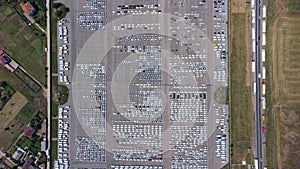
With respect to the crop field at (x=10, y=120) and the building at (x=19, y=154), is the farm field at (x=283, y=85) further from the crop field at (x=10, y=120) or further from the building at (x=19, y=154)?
the crop field at (x=10, y=120)

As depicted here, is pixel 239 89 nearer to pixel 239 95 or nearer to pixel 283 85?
pixel 239 95

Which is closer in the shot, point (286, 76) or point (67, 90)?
point (286, 76)

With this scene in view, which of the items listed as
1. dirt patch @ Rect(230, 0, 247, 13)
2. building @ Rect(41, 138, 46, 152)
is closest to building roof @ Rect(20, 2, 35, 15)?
building @ Rect(41, 138, 46, 152)

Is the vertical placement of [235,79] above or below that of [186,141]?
above

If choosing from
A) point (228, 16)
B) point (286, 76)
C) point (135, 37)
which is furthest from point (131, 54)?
point (286, 76)

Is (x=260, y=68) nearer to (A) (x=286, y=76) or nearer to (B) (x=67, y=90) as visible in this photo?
(A) (x=286, y=76)

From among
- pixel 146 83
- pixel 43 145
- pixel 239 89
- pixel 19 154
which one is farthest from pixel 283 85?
pixel 19 154
